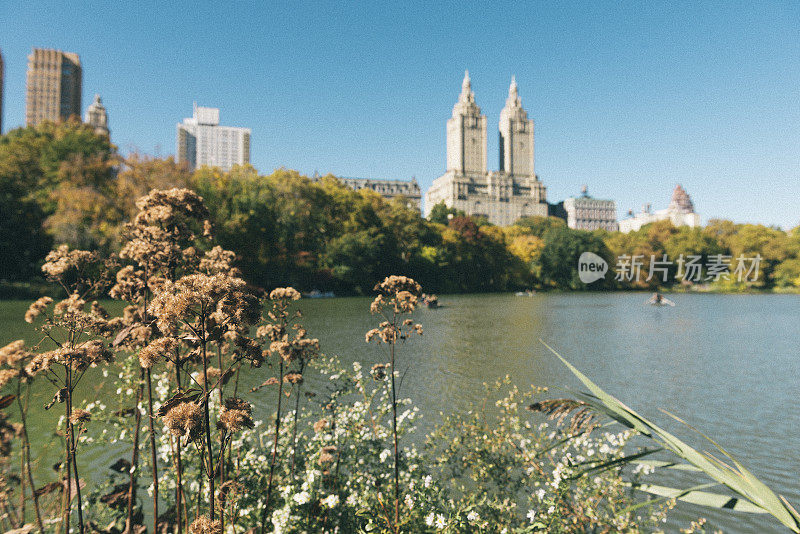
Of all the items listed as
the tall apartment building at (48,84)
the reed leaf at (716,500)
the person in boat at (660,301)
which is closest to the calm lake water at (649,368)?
the reed leaf at (716,500)

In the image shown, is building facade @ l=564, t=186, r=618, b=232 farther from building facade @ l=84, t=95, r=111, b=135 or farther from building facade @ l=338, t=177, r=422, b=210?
building facade @ l=84, t=95, r=111, b=135

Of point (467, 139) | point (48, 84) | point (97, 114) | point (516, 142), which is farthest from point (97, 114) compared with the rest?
point (516, 142)

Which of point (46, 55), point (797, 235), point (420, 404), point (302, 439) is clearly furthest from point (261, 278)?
point (46, 55)

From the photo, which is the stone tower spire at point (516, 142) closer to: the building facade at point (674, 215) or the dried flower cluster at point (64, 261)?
the building facade at point (674, 215)

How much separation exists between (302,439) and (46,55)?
419 feet

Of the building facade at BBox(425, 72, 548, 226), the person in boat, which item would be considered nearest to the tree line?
the person in boat

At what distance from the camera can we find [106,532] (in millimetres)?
2689

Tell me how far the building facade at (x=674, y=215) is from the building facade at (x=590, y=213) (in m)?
5.62

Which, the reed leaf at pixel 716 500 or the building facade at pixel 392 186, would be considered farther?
the building facade at pixel 392 186

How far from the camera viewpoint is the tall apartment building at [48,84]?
97.4 m

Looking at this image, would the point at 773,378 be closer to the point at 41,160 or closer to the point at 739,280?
the point at 41,160

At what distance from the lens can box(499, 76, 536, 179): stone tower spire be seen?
150125 mm

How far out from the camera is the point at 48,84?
3883 inches

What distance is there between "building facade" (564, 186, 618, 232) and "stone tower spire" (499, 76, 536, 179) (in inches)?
699
